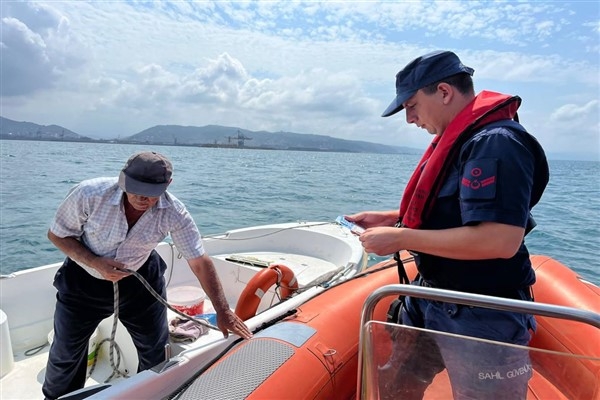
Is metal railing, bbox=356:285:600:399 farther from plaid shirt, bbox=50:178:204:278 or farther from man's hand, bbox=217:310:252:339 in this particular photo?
plaid shirt, bbox=50:178:204:278

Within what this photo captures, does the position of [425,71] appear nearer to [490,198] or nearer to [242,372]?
[490,198]

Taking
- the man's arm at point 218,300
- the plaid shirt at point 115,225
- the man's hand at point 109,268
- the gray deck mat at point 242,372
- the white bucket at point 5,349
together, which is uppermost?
the plaid shirt at point 115,225

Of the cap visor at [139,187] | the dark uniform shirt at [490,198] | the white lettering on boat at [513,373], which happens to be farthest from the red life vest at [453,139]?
the cap visor at [139,187]

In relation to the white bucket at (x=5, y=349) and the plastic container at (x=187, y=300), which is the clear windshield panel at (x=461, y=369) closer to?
the plastic container at (x=187, y=300)

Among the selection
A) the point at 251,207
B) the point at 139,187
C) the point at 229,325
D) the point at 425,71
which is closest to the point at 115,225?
the point at 139,187

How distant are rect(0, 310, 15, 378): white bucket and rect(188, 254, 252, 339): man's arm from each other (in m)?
1.43

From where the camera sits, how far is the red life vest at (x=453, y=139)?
1.19m

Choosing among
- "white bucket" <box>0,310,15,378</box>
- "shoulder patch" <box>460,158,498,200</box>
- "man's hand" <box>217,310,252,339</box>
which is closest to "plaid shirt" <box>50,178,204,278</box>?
"man's hand" <box>217,310,252,339</box>

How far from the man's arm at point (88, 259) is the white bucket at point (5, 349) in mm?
1010

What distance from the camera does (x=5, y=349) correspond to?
262cm

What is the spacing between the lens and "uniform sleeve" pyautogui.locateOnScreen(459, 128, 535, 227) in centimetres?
102

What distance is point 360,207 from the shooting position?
13031mm

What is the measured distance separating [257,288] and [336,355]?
87 cm

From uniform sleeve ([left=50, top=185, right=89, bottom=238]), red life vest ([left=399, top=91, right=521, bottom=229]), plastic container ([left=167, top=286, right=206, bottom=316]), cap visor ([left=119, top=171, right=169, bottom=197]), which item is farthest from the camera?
plastic container ([left=167, top=286, right=206, bottom=316])
